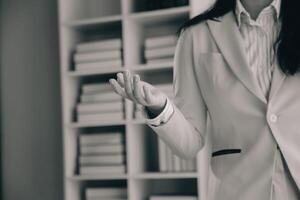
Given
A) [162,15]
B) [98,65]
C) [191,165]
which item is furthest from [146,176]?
[162,15]

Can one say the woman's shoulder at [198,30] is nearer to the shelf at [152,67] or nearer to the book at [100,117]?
the shelf at [152,67]

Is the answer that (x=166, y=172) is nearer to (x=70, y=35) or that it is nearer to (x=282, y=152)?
(x=70, y=35)

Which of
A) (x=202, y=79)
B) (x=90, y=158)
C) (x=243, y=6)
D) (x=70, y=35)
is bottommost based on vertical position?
(x=90, y=158)

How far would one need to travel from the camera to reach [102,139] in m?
2.74

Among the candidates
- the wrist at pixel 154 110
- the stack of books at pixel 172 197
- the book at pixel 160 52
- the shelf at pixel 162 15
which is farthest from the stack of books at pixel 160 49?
the wrist at pixel 154 110

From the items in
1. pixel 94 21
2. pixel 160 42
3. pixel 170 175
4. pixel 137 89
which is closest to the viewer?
pixel 137 89

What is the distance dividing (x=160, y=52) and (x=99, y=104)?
403 mm

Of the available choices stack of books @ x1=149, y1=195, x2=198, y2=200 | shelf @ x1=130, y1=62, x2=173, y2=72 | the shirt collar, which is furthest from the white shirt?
stack of books @ x1=149, y1=195, x2=198, y2=200

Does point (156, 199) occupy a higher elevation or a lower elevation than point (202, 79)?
lower

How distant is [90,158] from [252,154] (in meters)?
1.76

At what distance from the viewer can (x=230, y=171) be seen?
1.10 metres

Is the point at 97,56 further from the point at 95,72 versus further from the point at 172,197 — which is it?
the point at 172,197

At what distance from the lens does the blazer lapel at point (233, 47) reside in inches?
42.4

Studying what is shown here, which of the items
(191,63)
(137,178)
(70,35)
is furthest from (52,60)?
(191,63)
